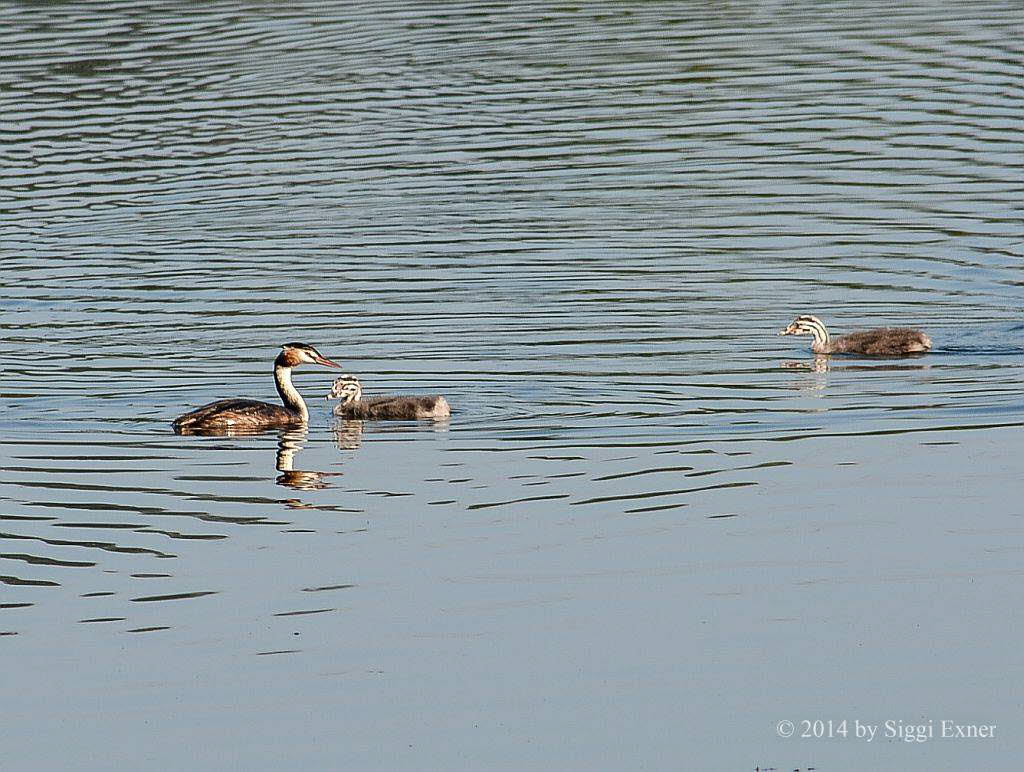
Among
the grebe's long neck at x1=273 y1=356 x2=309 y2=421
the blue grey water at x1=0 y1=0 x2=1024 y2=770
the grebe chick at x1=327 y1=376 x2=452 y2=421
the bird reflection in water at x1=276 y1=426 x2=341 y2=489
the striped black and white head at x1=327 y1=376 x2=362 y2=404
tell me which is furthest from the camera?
the grebe's long neck at x1=273 y1=356 x2=309 y2=421

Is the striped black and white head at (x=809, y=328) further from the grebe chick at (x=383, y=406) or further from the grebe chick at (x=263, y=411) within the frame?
the grebe chick at (x=263, y=411)

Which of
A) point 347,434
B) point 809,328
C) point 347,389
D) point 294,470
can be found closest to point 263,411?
point 347,434

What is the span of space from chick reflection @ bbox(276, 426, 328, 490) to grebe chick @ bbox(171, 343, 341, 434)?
6.3 inches

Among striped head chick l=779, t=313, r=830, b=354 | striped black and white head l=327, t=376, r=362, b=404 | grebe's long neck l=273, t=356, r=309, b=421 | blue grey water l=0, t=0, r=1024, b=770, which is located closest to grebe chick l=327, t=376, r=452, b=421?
striped black and white head l=327, t=376, r=362, b=404

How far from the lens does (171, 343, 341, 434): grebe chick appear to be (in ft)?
46.9

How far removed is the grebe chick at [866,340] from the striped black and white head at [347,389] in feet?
13.1

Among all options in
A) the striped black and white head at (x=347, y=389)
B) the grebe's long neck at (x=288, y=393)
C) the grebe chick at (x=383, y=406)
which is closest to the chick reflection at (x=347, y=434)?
the grebe chick at (x=383, y=406)

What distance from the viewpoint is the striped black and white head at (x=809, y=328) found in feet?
55.7

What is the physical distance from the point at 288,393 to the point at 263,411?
0.77 m

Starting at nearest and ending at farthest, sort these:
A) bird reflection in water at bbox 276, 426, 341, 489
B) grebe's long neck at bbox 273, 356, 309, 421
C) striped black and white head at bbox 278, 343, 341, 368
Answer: bird reflection in water at bbox 276, 426, 341, 489, grebe's long neck at bbox 273, 356, 309, 421, striped black and white head at bbox 278, 343, 341, 368

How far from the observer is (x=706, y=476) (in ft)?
40.8

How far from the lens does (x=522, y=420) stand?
47.3 feet

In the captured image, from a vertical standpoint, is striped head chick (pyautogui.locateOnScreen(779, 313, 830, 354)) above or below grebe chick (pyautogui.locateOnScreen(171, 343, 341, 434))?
above

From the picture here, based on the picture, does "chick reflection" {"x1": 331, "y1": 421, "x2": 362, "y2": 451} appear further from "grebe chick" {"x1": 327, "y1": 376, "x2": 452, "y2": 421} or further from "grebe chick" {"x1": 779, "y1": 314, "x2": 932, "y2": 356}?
"grebe chick" {"x1": 779, "y1": 314, "x2": 932, "y2": 356}
